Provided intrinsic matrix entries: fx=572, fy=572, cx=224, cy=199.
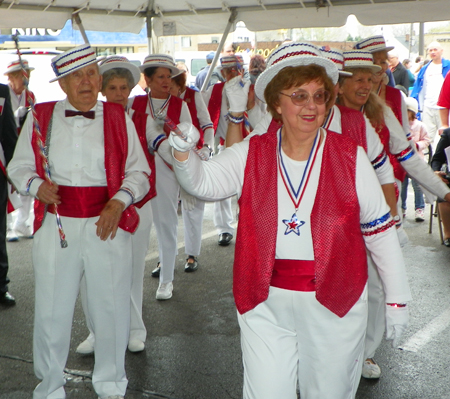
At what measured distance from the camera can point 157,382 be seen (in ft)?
12.9

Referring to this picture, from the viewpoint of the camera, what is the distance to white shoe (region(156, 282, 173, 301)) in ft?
18.1

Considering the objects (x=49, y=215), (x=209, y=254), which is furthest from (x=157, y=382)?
(x=209, y=254)

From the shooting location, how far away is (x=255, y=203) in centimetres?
245

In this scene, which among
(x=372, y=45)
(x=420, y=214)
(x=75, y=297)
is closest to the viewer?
(x=75, y=297)

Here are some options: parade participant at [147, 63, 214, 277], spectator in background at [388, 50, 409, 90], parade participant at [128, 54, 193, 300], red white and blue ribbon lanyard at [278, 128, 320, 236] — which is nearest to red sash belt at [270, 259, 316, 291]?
red white and blue ribbon lanyard at [278, 128, 320, 236]

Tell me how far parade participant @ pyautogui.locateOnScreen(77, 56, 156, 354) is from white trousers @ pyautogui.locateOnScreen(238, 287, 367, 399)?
200 cm

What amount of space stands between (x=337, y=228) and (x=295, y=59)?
75 centimetres

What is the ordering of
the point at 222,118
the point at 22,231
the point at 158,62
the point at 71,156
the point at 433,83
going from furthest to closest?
the point at 433,83, the point at 22,231, the point at 222,118, the point at 158,62, the point at 71,156

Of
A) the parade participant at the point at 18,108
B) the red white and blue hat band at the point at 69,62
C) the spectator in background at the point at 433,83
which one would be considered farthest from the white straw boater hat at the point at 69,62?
the spectator in background at the point at 433,83

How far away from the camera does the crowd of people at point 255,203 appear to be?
242cm

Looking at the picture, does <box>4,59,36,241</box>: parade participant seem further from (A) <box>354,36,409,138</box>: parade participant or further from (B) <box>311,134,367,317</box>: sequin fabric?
(B) <box>311,134,367,317</box>: sequin fabric

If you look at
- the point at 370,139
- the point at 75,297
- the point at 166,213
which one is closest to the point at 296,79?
the point at 370,139

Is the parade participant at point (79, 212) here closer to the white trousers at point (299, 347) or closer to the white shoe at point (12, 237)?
the white trousers at point (299, 347)

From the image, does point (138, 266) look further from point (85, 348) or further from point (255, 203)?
point (255, 203)
